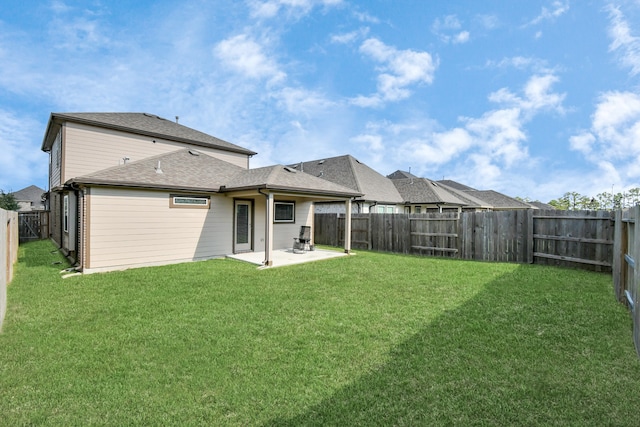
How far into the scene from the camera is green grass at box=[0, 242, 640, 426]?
259 centimetres

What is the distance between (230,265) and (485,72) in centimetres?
1280

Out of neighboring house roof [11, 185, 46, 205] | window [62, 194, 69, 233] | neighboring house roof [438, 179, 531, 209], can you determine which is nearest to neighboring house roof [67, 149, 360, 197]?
window [62, 194, 69, 233]

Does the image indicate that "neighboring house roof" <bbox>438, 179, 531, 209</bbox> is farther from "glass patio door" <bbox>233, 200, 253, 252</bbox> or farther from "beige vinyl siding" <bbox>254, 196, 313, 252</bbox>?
"glass patio door" <bbox>233, 200, 253, 252</bbox>

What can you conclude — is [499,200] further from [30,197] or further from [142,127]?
[30,197]

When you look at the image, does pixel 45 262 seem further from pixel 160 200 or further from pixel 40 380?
pixel 40 380

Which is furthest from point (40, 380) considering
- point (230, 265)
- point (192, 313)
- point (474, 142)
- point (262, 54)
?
point (474, 142)

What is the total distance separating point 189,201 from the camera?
10336 mm

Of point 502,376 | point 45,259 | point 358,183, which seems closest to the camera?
point 502,376

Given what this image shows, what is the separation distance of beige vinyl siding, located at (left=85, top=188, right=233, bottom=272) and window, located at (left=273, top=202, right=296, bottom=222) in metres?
2.29

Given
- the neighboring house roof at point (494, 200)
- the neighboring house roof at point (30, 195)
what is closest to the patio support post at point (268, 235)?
the neighboring house roof at point (494, 200)

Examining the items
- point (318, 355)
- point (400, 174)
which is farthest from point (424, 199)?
point (318, 355)

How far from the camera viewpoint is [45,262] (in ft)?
33.1

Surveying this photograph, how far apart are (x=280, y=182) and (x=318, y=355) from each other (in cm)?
715

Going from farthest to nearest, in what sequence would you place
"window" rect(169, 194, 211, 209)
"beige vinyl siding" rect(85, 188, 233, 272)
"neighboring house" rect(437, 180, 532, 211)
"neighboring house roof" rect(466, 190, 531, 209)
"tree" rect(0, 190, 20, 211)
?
1. "neighboring house roof" rect(466, 190, 531, 209)
2. "tree" rect(0, 190, 20, 211)
3. "neighboring house" rect(437, 180, 532, 211)
4. "window" rect(169, 194, 211, 209)
5. "beige vinyl siding" rect(85, 188, 233, 272)
